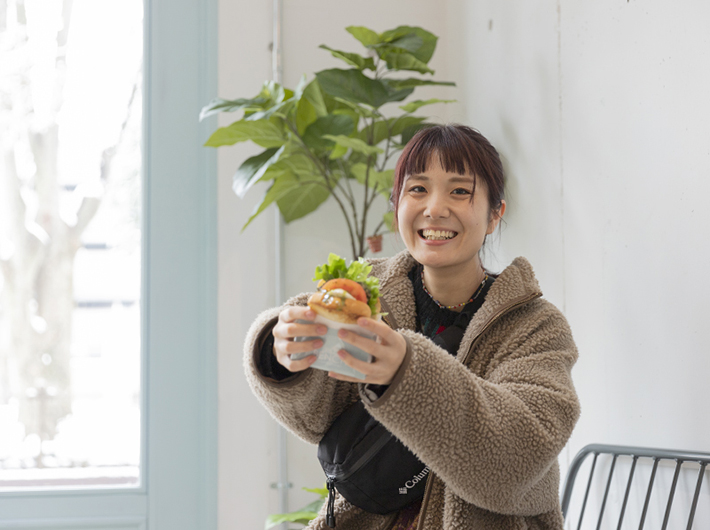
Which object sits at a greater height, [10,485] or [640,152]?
[640,152]

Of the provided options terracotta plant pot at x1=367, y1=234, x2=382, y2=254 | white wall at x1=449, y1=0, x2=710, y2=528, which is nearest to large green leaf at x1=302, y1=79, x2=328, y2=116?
terracotta plant pot at x1=367, y1=234, x2=382, y2=254

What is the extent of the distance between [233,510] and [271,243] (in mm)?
835

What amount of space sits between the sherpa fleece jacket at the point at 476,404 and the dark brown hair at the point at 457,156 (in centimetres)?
14

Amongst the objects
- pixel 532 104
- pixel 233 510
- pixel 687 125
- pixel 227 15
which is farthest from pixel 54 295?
pixel 687 125

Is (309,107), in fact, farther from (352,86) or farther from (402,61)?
(402,61)

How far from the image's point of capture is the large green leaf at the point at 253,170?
162cm

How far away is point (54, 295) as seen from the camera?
6.72ft

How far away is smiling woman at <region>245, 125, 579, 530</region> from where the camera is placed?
72cm

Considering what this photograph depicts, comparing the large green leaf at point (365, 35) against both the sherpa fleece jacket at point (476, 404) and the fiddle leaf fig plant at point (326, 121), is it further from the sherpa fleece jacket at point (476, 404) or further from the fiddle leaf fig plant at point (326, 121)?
the sherpa fleece jacket at point (476, 404)

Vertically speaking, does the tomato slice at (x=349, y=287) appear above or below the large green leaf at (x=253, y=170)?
below

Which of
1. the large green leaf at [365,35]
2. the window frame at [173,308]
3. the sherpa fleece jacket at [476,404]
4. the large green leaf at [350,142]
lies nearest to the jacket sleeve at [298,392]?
the sherpa fleece jacket at [476,404]

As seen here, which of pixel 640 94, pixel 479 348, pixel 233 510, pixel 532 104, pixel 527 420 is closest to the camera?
pixel 527 420

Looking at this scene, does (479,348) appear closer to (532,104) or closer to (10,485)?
(532,104)

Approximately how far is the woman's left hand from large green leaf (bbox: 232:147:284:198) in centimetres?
99
